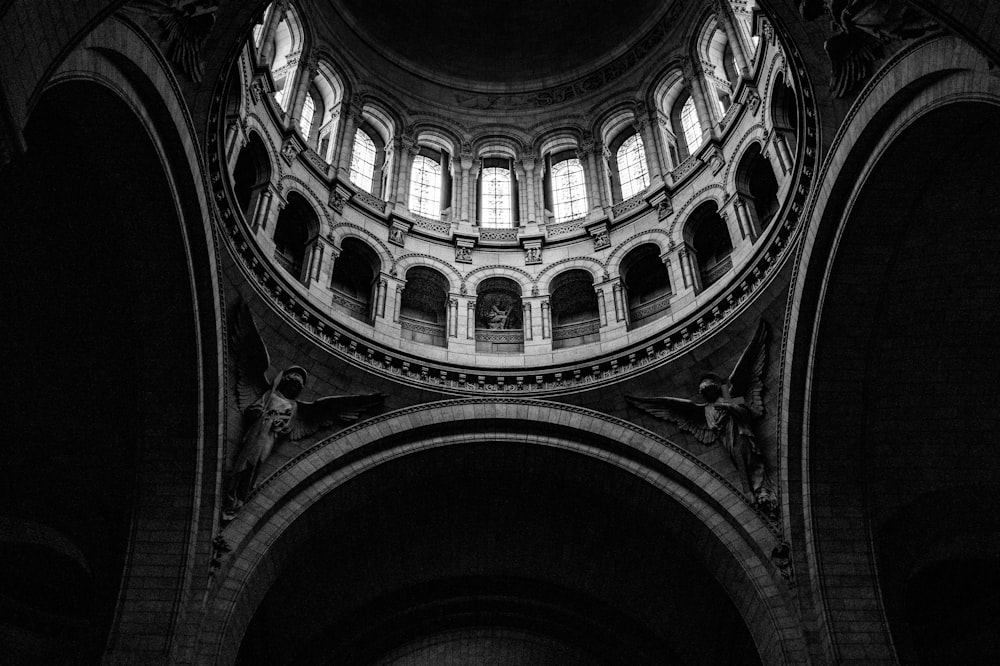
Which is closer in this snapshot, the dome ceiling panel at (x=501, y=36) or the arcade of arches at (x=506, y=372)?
the arcade of arches at (x=506, y=372)

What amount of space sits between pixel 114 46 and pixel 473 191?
1268 cm

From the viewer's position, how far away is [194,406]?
47.0 ft

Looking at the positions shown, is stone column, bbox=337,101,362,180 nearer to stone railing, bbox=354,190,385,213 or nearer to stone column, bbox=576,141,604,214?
stone railing, bbox=354,190,385,213

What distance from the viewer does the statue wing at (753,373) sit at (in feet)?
50.7

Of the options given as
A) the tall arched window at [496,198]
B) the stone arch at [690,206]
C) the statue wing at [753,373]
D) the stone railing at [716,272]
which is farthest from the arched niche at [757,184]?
the tall arched window at [496,198]

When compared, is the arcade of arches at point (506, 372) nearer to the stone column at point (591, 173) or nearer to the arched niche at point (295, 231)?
the arched niche at point (295, 231)

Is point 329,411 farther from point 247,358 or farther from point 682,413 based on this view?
point 682,413

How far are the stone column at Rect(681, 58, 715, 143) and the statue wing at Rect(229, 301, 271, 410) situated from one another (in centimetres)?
1035

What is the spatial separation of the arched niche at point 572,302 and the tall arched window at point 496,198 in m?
2.63

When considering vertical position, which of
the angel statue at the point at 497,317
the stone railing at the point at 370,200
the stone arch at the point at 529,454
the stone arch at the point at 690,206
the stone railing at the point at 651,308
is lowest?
the stone arch at the point at 529,454

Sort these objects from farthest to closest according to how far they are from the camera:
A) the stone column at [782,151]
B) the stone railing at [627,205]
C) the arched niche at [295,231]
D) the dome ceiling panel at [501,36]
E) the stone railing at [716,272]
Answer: the dome ceiling panel at [501,36], the stone railing at [627,205], the arched niche at [295,231], the stone railing at [716,272], the stone column at [782,151]

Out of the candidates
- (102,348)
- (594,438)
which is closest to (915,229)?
(594,438)

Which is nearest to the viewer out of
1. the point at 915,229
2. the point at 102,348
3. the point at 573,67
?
the point at 915,229

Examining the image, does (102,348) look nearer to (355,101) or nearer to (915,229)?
(355,101)
